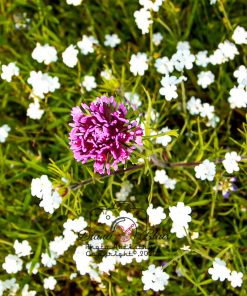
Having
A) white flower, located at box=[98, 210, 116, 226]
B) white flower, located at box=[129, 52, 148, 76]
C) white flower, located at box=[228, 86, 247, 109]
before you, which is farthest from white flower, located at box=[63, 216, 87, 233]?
white flower, located at box=[228, 86, 247, 109]

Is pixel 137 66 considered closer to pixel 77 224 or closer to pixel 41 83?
pixel 41 83

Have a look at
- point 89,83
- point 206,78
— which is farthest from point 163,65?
point 89,83

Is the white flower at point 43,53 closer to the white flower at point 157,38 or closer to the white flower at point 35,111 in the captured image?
the white flower at point 35,111

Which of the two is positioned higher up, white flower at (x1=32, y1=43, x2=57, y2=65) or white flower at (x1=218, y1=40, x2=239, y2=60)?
white flower at (x1=32, y1=43, x2=57, y2=65)

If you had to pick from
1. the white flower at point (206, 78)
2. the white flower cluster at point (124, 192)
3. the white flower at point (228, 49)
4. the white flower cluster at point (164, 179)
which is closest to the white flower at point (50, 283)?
the white flower cluster at point (124, 192)

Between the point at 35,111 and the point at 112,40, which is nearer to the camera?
the point at 35,111

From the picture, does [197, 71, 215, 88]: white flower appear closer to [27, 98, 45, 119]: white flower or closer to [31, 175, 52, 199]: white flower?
[27, 98, 45, 119]: white flower
